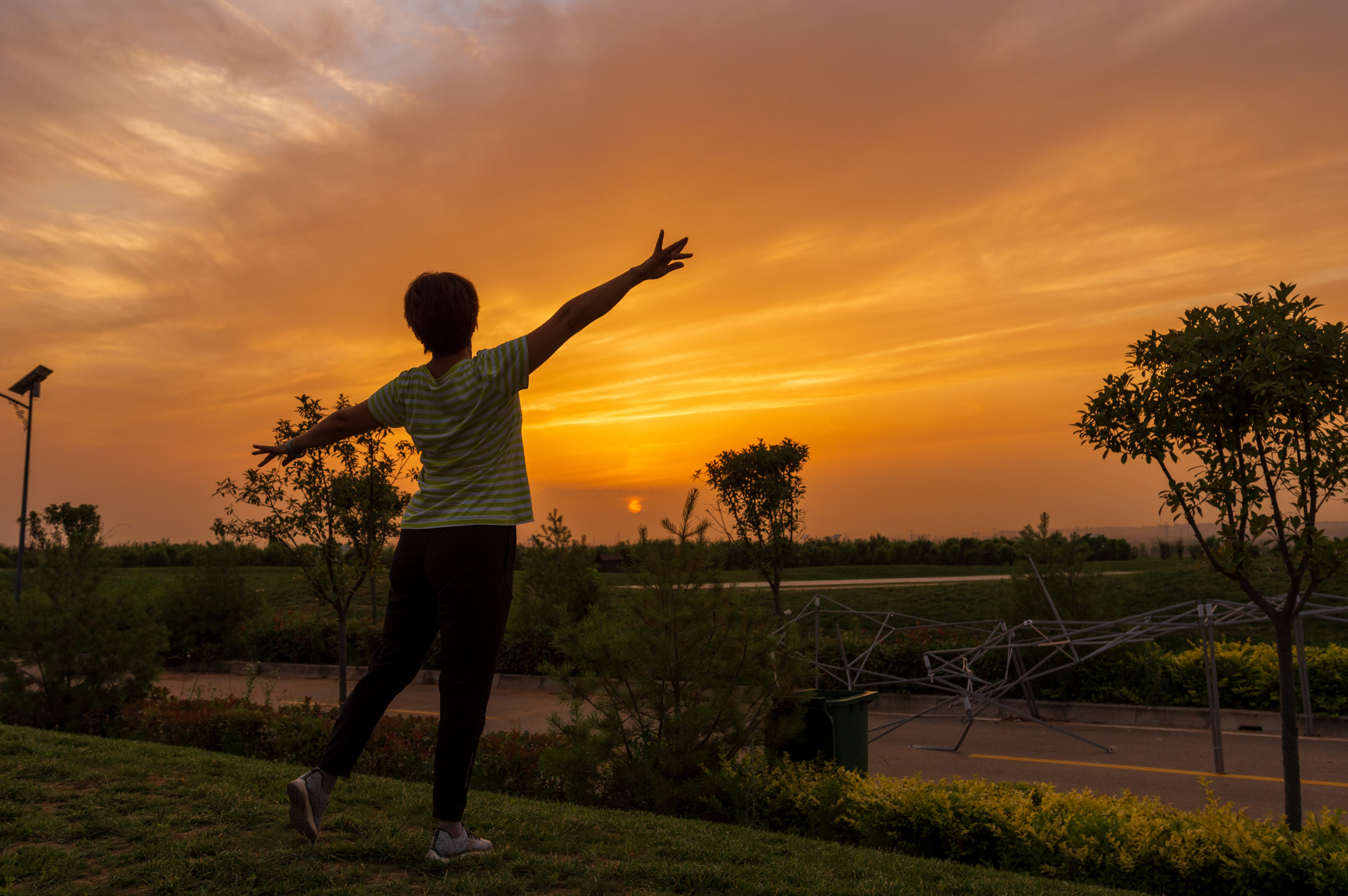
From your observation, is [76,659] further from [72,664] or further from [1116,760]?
[1116,760]

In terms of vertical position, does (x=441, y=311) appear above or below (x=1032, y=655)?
above

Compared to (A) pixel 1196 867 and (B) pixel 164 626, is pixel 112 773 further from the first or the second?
(A) pixel 1196 867

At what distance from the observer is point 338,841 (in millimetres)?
3520

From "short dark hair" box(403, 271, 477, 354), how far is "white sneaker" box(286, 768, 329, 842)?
5.81ft

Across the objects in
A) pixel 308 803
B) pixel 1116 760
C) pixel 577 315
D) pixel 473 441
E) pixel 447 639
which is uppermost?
pixel 577 315

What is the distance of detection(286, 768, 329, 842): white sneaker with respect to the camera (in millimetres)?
3357

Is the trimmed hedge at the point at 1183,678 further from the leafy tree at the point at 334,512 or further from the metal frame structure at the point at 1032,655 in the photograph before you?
the leafy tree at the point at 334,512

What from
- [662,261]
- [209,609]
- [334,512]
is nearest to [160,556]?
[209,609]

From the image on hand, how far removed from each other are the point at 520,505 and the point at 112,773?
131 inches

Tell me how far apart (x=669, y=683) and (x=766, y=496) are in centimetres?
1521

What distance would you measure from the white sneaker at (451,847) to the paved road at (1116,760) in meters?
4.42

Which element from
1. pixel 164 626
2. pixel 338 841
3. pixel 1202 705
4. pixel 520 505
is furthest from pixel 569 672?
pixel 1202 705

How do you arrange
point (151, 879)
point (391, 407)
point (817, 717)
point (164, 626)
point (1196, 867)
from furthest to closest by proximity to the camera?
point (164, 626), point (817, 717), point (1196, 867), point (391, 407), point (151, 879)

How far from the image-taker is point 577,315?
10.7 ft
